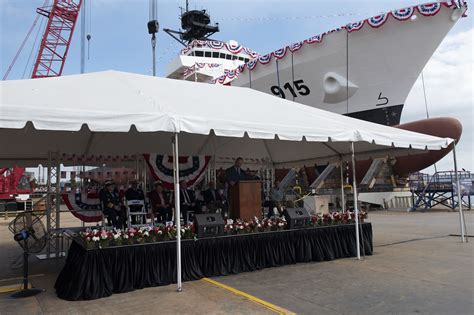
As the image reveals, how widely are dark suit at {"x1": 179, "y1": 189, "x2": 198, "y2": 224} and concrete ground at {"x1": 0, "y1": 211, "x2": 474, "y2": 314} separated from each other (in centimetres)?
302

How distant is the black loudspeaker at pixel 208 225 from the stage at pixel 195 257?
0.10 m

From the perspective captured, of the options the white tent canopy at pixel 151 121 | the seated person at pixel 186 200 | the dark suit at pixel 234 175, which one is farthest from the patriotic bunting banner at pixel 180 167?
the dark suit at pixel 234 175

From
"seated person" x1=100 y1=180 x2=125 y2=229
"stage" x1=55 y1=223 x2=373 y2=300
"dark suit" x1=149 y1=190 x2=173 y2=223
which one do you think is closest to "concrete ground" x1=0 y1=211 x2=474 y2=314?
"stage" x1=55 y1=223 x2=373 y2=300

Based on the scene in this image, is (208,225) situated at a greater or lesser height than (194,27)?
lesser

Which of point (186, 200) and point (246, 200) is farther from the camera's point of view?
point (186, 200)

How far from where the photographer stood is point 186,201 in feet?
31.3

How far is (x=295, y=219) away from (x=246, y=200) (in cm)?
102

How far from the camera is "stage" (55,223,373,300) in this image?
5.17 m

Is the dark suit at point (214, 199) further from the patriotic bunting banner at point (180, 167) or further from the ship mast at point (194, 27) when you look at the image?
the ship mast at point (194, 27)

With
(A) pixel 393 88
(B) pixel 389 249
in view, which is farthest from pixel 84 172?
(A) pixel 393 88

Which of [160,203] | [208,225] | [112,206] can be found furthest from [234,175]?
[112,206]

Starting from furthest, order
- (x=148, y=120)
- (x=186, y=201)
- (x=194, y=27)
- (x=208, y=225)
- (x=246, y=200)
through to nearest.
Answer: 1. (x=194, y=27)
2. (x=186, y=201)
3. (x=246, y=200)
4. (x=208, y=225)
5. (x=148, y=120)

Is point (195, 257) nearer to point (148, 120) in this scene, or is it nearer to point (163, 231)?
point (163, 231)

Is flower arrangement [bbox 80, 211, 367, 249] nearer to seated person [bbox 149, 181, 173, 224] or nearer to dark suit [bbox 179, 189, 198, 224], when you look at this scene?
seated person [bbox 149, 181, 173, 224]
